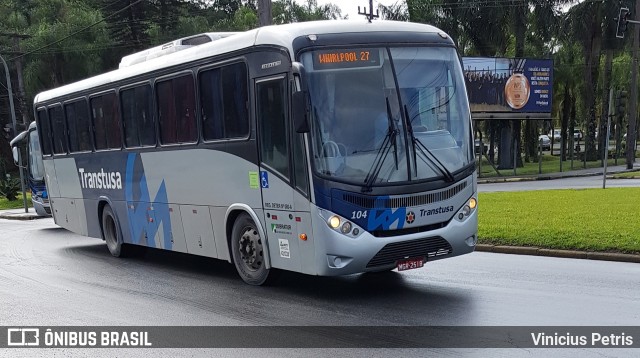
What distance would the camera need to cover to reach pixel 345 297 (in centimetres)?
945

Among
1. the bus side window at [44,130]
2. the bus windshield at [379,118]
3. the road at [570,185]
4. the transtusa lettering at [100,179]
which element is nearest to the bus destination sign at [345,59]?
the bus windshield at [379,118]

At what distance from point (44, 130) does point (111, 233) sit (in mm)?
4160

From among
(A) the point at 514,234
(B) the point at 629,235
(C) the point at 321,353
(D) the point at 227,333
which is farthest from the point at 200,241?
(B) the point at 629,235

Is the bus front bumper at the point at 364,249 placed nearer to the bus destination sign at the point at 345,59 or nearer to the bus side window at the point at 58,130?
the bus destination sign at the point at 345,59

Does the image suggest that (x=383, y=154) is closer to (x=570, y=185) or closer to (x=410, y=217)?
(x=410, y=217)

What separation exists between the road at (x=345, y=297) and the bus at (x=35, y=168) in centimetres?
1433

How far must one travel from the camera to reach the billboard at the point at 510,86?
43.8 m

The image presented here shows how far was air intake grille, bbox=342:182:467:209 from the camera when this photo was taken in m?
8.66

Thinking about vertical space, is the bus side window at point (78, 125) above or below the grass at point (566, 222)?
above

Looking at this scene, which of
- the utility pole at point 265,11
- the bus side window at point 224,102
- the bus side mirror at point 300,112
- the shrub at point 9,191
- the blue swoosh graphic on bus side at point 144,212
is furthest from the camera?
the shrub at point 9,191

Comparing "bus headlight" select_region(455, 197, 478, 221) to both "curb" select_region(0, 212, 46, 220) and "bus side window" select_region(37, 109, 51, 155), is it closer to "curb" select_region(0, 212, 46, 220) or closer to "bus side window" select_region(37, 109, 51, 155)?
"bus side window" select_region(37, 109, 51, 155)

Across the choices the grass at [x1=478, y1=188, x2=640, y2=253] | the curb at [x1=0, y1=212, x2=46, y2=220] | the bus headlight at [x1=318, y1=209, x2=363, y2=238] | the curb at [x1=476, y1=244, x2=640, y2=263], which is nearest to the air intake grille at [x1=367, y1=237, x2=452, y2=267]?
the bus headlight at [x1=318, y1=209, x2=363, y2=238]

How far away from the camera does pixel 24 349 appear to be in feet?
25.4

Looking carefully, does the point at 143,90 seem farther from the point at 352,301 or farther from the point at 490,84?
the point at 490,84
